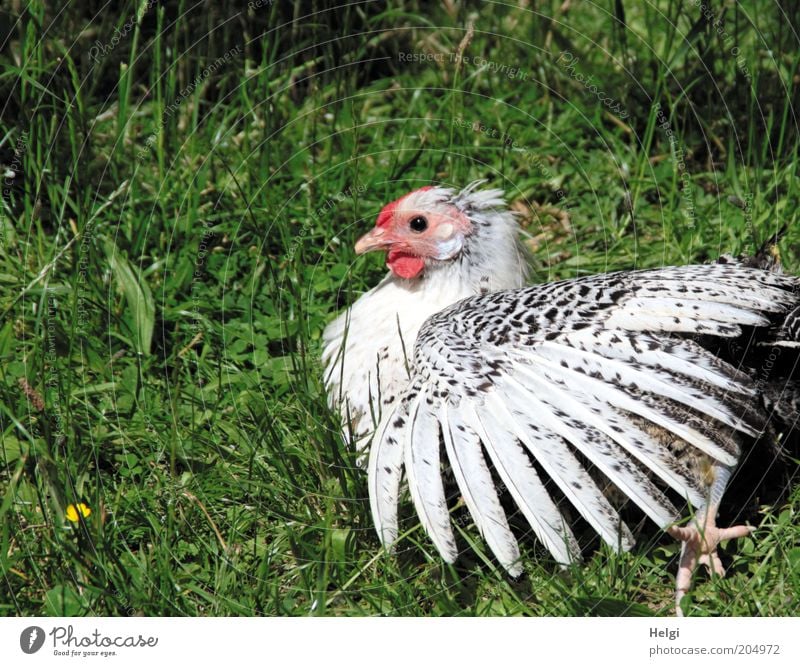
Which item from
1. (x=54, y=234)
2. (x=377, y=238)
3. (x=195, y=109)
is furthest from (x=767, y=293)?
(x=54, y=234)

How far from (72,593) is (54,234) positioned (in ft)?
5.46

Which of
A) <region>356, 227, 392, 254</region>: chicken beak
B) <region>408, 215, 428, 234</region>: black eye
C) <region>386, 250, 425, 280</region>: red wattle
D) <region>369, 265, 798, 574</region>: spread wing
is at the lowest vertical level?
<region>369, 265, 798, 574</region>: spread wing

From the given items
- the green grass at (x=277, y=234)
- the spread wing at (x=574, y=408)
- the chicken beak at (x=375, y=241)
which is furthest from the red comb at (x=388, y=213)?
the spread wing at (x=574, y=408)

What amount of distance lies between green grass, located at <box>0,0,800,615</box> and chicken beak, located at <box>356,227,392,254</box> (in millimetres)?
341

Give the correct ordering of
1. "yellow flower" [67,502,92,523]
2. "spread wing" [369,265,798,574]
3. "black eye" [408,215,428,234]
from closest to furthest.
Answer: "spread wing" [369,265,798,574], "yellow flower" [67,502,92,523], "black eye" [408,215,428,234]

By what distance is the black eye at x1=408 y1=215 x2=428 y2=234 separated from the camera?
11.7 feet

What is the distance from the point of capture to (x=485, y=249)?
11.7 ft

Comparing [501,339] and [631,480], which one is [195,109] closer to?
[501,339]

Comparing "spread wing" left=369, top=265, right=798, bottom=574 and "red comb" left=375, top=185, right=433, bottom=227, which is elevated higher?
"red comb" left=375, top=185, right=433, bottom=227

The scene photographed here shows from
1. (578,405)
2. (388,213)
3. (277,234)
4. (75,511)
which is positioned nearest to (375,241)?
(388,213)

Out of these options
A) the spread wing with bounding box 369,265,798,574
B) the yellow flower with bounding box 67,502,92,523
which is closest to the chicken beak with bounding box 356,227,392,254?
the spread wing with bounding box 369,265,798,574

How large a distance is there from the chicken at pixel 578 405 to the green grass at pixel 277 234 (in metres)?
0.17

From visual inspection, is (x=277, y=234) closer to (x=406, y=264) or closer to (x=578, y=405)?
(x=406, y=264)

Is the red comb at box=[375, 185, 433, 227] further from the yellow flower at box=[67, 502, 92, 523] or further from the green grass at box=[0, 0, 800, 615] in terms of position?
the yellow flower at box=[67, 502, 92, 523]
